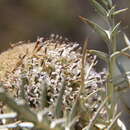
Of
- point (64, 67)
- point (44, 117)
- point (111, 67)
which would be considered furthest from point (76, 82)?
point (44, 117)

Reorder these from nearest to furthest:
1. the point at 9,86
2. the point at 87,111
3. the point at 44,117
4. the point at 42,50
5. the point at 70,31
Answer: the point at 44,117 → the point at 87,111 → the point at 9,86 → the point at 42,50 → the point at 70,31

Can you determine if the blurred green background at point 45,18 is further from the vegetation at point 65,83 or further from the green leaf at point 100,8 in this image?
the green leaf at point 100,8

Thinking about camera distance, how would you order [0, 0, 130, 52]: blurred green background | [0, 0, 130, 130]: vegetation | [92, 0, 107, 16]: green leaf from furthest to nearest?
1. [0, 0, 130, 52]: blurred green background
2. [92, 0, 107, 16]: green leaf
3. [0, 0, 130, 130]: vegetation

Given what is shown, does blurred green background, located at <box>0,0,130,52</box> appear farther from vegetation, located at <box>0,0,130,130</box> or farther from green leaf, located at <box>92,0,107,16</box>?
green leaf, located at <box>92,0,107,16</box>

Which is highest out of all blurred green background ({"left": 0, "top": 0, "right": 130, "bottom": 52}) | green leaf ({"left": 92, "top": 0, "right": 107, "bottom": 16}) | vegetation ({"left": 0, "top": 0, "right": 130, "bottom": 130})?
blurred green background ({"left": 0, "top": 0, "right": 130, "bottom": 52})

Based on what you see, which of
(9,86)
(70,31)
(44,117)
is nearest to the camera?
(44,117)

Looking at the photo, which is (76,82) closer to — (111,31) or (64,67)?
(64,67)

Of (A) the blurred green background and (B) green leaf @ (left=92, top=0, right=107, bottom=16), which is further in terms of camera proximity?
(A) the blurred green background

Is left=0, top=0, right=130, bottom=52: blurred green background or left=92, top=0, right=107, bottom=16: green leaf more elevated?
left=0, top=0, right=130, bottom=52: blurred green background

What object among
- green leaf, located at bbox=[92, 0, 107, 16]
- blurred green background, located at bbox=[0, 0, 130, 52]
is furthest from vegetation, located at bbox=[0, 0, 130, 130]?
blurred green background, located at bbox=[0, 0, 130, 52]
